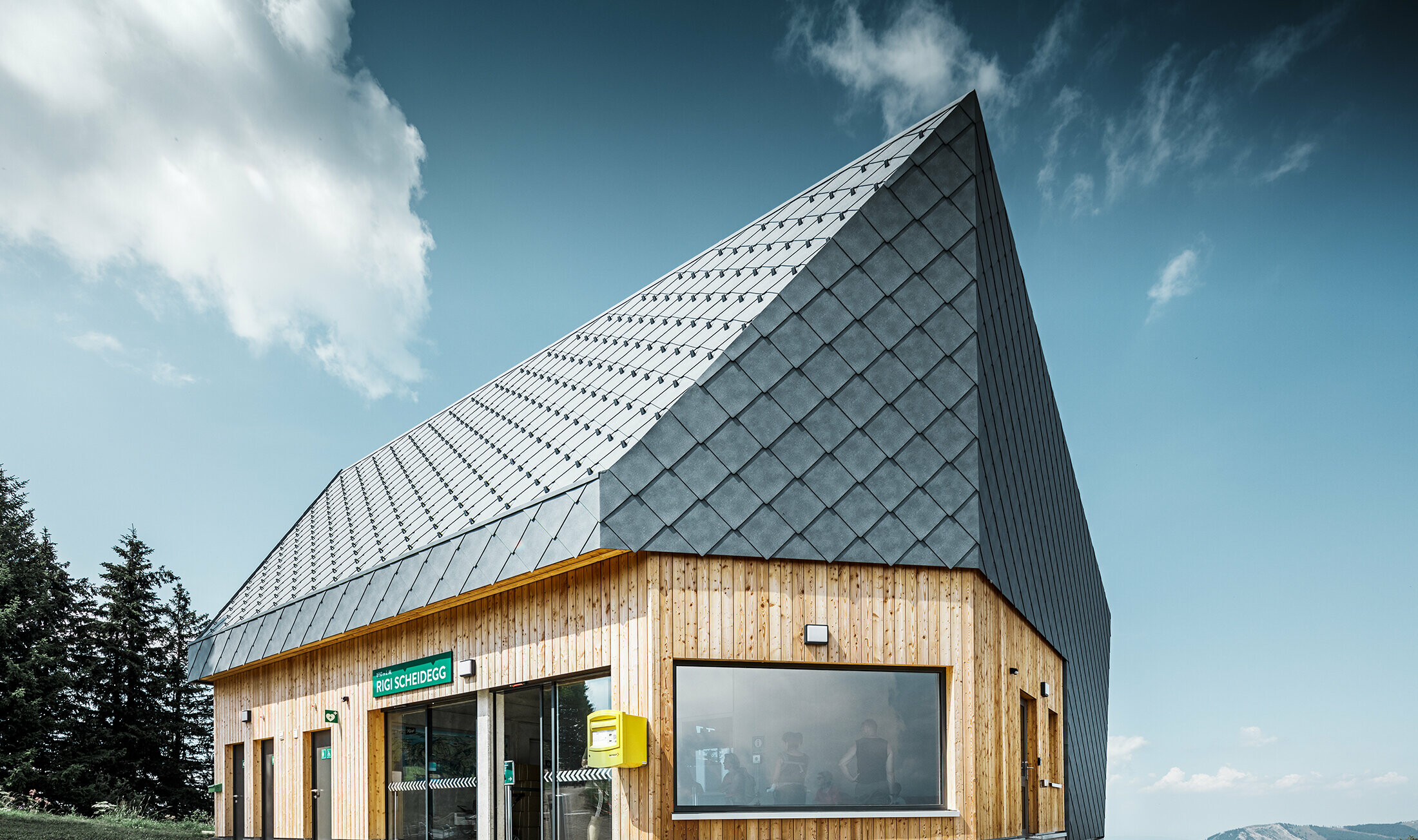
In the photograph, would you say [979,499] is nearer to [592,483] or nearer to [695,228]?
[592,483]

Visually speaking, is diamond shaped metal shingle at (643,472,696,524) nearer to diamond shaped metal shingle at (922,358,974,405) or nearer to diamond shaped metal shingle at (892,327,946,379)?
diamond shaped metal shingle at (892,327,946,379)

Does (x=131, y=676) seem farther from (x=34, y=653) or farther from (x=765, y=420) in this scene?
(x=765, y=420)

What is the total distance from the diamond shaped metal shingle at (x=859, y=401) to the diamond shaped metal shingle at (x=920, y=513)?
916 millimetres

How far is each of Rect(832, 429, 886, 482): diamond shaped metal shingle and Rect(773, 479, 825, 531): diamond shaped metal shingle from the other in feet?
1.63

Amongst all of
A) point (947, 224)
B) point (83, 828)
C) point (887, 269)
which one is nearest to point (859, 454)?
point (887, 269)

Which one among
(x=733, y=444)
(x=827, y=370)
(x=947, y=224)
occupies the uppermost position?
(x=947, y=224)

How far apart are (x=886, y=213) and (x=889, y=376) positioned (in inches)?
75.8

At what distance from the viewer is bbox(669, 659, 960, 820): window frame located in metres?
9.16

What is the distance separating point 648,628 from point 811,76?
11.0 m

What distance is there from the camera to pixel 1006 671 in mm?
11609

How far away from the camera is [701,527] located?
9.60 metres

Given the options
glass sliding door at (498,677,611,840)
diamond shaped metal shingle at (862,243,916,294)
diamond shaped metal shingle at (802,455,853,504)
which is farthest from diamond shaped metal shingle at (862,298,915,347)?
glass sliding door at (498,677,611,840)

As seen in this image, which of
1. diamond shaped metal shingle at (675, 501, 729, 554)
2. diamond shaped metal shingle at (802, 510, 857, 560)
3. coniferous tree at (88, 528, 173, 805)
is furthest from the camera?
coniferous tree at (88, 528, 173, 805)

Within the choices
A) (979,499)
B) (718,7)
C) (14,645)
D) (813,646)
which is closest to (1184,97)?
(718,7)
